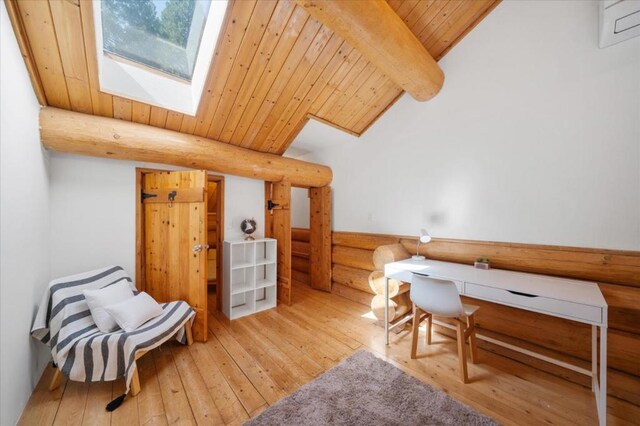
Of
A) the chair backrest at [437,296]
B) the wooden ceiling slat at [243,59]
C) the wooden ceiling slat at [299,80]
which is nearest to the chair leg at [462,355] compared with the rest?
the chair backrest at [437,296]

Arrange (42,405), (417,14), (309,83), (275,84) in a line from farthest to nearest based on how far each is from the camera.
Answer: (309,83)
(275,84)
(417,14)
(42,405)

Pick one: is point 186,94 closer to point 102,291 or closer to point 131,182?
point 131,182

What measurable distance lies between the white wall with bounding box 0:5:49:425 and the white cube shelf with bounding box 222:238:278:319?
157cm

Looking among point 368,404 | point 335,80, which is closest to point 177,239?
point 368,404

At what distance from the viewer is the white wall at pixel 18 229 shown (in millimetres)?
1270

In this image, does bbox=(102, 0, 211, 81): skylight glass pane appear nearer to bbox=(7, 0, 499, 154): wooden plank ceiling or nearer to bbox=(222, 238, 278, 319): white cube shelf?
bbox=(7, 0, 499, 154): wooden plank ceiling

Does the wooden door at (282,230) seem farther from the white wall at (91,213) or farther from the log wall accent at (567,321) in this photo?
the log wall accent at (567,321)

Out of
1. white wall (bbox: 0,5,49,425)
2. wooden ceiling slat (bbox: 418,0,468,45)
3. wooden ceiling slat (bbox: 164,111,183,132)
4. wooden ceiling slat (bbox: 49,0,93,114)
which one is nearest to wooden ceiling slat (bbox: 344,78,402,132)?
wooden ceiling slat (bbox: 418,0,468,45)

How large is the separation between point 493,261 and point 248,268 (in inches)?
120

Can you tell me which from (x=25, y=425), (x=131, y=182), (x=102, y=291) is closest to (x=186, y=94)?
(x=131, y=182)

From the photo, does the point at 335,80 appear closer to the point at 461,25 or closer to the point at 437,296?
the point at 461,25

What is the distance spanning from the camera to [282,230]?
338cm

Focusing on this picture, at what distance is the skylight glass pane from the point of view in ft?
5.97

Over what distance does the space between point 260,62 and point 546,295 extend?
2958 millimetres
